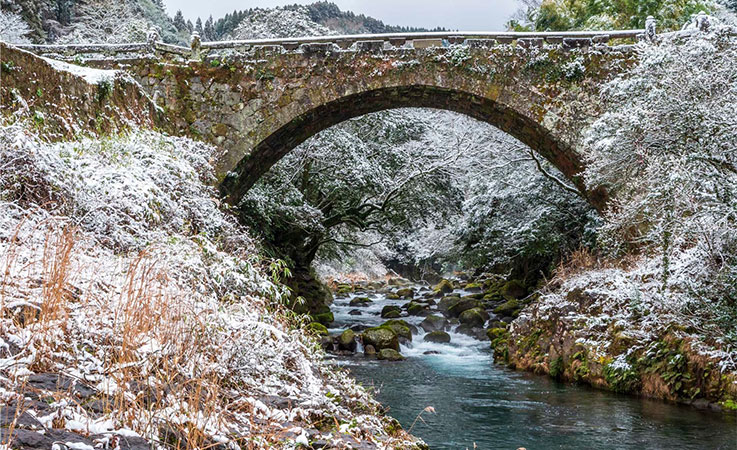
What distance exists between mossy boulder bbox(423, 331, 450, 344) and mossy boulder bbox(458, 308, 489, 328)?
45.7 inches

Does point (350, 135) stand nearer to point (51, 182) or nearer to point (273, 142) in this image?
point (273, 142)

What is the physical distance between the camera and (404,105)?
35.9 feet

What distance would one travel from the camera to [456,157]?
1436 cm

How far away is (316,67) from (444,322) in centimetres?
659

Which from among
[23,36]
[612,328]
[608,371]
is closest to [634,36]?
[612,328]

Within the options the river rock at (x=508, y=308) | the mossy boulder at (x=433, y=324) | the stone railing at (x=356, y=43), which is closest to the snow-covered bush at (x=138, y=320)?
the stone railing at (x=356, y=43)

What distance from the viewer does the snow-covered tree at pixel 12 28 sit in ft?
66.1

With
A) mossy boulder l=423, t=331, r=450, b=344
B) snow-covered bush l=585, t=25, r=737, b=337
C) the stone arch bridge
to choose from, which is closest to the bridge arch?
the stone arch bridge

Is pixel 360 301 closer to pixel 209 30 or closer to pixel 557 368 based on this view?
pixel 557 368

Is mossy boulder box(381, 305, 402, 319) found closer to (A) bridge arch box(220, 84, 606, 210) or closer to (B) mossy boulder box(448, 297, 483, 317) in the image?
(B) mossy boulder box(448, 297, 483, 317)

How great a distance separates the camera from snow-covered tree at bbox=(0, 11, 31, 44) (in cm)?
2016

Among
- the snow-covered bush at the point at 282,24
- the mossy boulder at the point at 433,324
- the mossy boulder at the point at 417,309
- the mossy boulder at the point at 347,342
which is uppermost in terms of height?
the snow-covered bush at the point at 282,24

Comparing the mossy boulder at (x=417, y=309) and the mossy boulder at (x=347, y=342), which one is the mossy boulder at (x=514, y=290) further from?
the mossy boulder at (x=347, y=342)

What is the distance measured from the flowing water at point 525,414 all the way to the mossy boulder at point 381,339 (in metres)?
1.27
